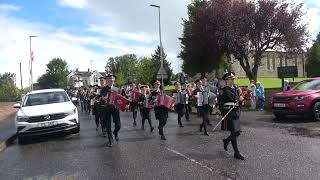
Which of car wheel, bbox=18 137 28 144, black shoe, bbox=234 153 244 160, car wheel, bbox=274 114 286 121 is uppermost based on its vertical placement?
car wheel, bbox=274 114 286 121

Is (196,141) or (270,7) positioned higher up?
(270,7)

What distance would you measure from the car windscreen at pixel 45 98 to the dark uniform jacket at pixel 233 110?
24.4 feet

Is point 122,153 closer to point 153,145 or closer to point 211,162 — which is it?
point 153,145

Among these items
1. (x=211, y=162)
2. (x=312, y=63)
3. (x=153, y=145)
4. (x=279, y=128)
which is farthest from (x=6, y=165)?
(x=312, y=63)

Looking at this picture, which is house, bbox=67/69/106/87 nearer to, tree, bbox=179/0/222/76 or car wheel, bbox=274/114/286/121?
tree, bbox=179/0/222/76

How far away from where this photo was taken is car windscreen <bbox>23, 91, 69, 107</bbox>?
52.9 ft

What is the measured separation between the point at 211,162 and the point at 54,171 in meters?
3.15

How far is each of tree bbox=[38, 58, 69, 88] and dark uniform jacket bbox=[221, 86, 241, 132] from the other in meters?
145

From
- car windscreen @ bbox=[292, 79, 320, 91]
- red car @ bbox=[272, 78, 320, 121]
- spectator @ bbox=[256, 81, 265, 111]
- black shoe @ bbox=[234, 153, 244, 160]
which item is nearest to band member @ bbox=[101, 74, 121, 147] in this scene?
black shoe @ bbox=[234, 153, 244, 160]

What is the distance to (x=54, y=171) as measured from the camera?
9609 millimetres

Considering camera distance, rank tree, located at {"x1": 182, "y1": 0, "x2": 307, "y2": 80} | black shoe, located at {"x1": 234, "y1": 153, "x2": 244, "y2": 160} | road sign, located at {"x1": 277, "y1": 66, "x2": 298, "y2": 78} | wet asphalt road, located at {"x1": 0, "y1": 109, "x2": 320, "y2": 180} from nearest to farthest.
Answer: wet asphalt road, located at {"x1": 0, "y1": 109, "x2": 320, "y2": 180} < black shoe, located at {"x1": 234, "y1": 153, "x2": 244, "y2": 160} < road sign, located at {"x1": 277, "y1": 66, "x2": 298, "y2": 78} < tree, located at {"x1": 182, "y1": 0, "x2": 307, "y2": 80}

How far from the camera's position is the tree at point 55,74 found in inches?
6073

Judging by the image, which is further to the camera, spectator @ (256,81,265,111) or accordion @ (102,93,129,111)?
spectator @ (256,81,265,111)

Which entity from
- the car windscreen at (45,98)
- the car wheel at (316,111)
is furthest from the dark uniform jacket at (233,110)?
the car wheel at (316,111)
